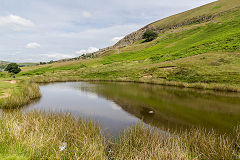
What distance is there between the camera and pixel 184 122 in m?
11.7

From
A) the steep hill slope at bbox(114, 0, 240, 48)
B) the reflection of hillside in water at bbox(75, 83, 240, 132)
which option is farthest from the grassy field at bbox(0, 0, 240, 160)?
the steep hill slope at bbox(114, 0, 240, 48)

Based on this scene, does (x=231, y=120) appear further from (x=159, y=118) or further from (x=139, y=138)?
(x=139, y=138)

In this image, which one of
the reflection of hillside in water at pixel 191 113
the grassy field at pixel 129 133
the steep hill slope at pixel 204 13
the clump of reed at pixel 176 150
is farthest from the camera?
the steep hill slope at pixel 204 13

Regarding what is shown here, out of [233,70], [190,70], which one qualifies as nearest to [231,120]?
[233,70]

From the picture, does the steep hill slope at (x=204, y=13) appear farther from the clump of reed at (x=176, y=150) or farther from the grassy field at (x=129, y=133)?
the clump of reed at (x=176, y=150)

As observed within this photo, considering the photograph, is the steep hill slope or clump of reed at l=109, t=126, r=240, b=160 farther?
the steep hill slope

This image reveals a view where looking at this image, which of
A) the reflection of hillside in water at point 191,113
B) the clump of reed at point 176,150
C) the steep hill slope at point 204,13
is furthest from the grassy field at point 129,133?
the steep hill slope at point 204,13

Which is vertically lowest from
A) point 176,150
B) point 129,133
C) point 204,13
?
point 129,133

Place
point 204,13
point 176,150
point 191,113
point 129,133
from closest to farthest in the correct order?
point 176,150, point 129,133, point 191,113, point 204,13

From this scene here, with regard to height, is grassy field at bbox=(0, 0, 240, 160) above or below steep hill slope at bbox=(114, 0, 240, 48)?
below

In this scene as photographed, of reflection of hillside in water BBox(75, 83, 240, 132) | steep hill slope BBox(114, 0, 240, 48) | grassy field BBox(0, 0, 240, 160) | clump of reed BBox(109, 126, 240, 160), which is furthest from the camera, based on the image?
steep hill slope BBox(114, 0, 240, 48)

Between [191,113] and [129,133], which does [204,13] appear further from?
[129,133]

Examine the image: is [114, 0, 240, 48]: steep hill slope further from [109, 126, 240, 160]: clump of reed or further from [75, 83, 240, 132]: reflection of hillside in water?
[109, 126, 240, 160]: clump of reed

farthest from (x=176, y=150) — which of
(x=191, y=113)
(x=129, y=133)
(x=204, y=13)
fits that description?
(x=204, y=13)
